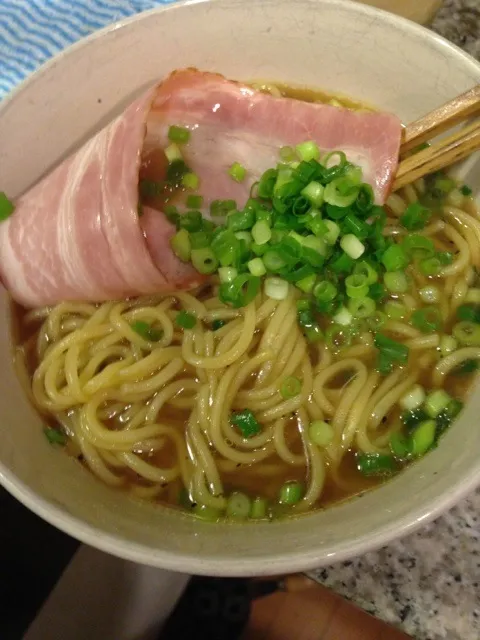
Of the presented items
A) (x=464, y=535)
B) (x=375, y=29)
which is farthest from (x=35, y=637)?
(x=375, y=29)

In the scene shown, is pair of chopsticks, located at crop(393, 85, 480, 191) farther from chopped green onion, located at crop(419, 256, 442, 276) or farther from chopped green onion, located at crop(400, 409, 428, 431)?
chopped green onion, located at crop(400, 409, 428, 431)

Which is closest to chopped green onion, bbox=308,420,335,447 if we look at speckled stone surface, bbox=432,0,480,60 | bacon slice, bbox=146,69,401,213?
bacon slice, bbox=146,69,401,213

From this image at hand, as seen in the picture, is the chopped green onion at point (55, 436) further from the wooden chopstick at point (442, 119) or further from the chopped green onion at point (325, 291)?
the wooden chopstick at point (442, 119)

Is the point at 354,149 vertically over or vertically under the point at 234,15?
under

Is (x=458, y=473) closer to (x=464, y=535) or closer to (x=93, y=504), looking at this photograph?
(x=464, y=535)

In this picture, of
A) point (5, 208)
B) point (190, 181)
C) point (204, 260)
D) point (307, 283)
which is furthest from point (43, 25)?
point (307, 283)

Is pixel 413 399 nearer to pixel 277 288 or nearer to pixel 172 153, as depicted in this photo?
pixel 277 288
